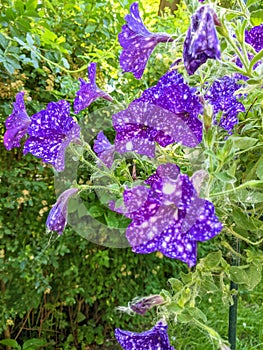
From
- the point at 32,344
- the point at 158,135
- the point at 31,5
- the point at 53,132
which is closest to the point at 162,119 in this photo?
the point at 158,135

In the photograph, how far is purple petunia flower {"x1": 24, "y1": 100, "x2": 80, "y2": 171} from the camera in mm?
484

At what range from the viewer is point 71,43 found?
144cm

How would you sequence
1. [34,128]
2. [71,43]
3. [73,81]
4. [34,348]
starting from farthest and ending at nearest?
[34,348] < [71,43] < [73,81] < [34,128]

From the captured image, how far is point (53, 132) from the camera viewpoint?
489 mm

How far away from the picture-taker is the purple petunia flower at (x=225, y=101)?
19.6 inches

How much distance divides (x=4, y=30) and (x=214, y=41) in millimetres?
930

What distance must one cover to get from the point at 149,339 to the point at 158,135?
7.7 inches

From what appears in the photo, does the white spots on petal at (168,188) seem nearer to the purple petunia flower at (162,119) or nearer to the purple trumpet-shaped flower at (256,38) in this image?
the purple petunia flower at (162,119)

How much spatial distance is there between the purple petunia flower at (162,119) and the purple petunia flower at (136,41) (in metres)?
0.07

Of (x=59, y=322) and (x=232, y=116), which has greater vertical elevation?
(x=232, y=116)

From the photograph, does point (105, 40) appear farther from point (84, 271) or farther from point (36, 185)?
point (84, 271)

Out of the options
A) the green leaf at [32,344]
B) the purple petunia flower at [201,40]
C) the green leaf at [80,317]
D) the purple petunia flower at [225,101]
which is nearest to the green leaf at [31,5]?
the purple petunia flower at [225,101]

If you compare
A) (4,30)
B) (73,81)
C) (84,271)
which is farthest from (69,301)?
(4,30)

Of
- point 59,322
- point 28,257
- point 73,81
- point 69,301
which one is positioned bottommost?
point 59,322
